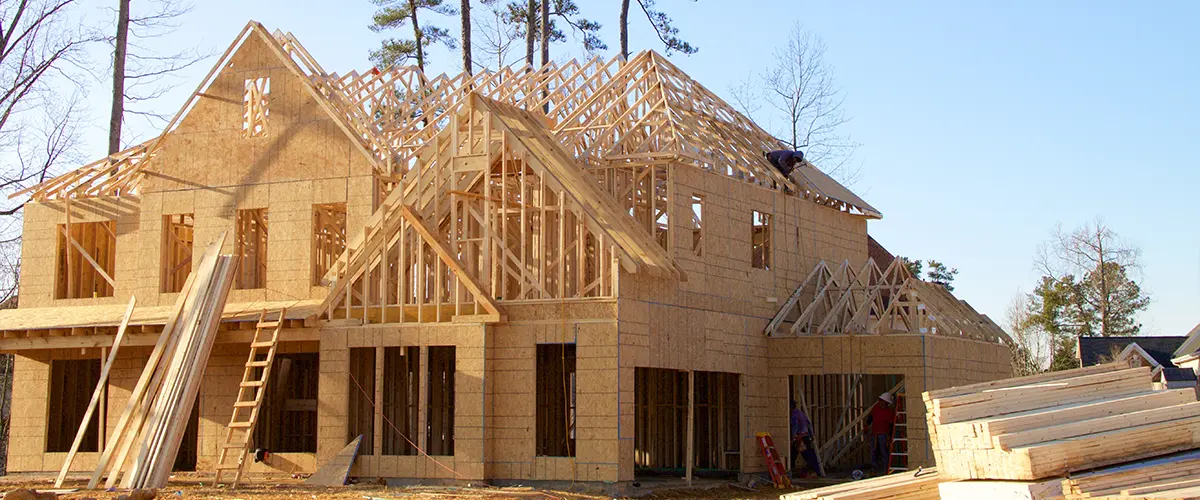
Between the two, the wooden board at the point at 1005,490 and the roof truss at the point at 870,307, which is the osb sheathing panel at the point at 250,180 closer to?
the roof truss at the point at 870,307

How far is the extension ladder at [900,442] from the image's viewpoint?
2116 centimetres

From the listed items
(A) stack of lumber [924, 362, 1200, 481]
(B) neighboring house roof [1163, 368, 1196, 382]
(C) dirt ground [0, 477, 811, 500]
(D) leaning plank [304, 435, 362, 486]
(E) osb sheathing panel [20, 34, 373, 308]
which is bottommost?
(C) dirt ground [0, 477, 811, 500]

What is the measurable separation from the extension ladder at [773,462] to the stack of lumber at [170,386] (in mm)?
8567

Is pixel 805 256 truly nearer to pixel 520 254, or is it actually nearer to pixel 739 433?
pixel 739 433

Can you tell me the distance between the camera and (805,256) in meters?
23.9

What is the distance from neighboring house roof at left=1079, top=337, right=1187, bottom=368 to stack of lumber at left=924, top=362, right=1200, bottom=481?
26893 millimetres

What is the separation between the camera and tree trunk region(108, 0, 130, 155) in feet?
96.6

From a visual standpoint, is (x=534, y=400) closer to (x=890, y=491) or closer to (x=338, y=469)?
(x=338, y=469)

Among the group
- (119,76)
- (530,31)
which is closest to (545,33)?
(530,31)

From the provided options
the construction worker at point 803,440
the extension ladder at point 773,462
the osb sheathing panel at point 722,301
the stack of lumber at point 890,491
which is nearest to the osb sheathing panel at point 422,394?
the osb sheathing panel at point 722,301

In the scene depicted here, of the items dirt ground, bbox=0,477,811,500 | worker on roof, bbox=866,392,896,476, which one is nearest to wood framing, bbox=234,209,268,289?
dirt ground, bbox=0,477,811,500

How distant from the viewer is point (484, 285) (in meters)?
19.1

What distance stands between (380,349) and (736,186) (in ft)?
21.4

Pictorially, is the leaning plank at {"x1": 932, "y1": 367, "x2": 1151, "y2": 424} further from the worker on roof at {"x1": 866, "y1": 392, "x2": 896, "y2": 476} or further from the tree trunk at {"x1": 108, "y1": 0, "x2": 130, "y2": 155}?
the tree trunk at {"x1": 108, "y1": 0, "x2": 130, "y2": 155}
